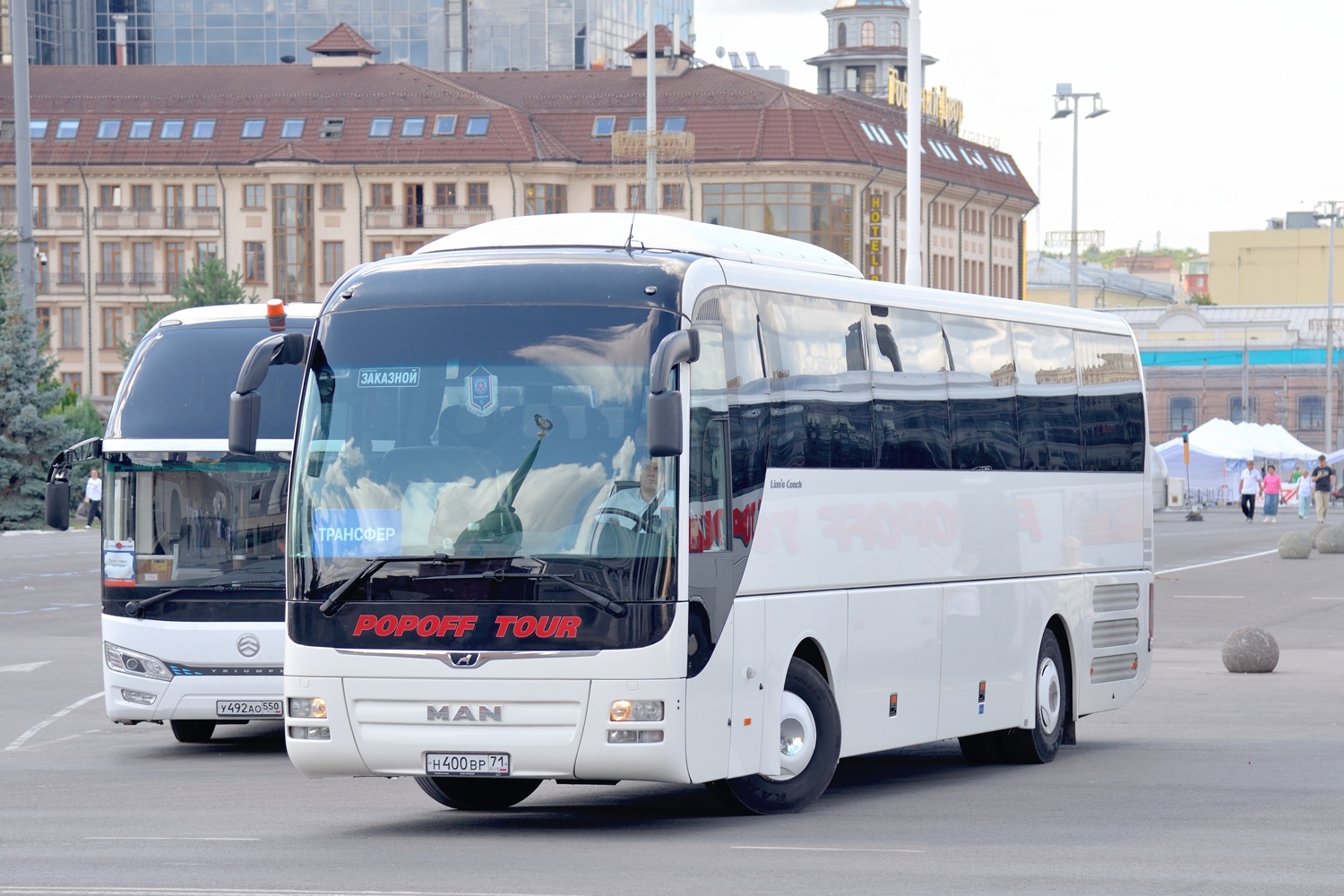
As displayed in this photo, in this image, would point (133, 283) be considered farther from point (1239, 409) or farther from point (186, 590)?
point (186, 590)

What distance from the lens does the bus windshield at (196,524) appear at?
1611 centimetres

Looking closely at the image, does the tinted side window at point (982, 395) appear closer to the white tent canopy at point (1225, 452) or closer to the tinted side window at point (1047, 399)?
the tinted side window at point (1047, 399)

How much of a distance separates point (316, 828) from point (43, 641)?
54.1 ft

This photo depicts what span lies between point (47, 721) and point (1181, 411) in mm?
107084

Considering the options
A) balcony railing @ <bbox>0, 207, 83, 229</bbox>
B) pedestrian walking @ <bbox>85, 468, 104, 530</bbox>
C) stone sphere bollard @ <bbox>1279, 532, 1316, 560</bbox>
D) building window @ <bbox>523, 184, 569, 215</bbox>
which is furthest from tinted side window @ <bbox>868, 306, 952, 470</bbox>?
balcony railing @ <bbox>0, 207, 83, 229</bbox>

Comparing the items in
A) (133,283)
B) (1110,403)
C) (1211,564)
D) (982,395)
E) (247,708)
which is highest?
(133,283)

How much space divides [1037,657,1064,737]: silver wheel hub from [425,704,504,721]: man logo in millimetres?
5474

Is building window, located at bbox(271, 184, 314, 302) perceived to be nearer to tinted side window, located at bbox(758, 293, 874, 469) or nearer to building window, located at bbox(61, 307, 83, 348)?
Answer: building window, located at bbox(61, 307, 83, 348)

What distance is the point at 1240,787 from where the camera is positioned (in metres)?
12.9

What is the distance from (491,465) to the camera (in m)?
10.9

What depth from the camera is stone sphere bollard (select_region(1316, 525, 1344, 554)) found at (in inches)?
1876

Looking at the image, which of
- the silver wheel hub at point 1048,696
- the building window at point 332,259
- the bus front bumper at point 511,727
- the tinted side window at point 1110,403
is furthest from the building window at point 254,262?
the bus front bumper at point 511,727

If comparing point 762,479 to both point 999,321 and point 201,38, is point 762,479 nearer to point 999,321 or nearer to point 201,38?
point 999,321

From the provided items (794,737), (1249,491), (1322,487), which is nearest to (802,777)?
(794,737)
